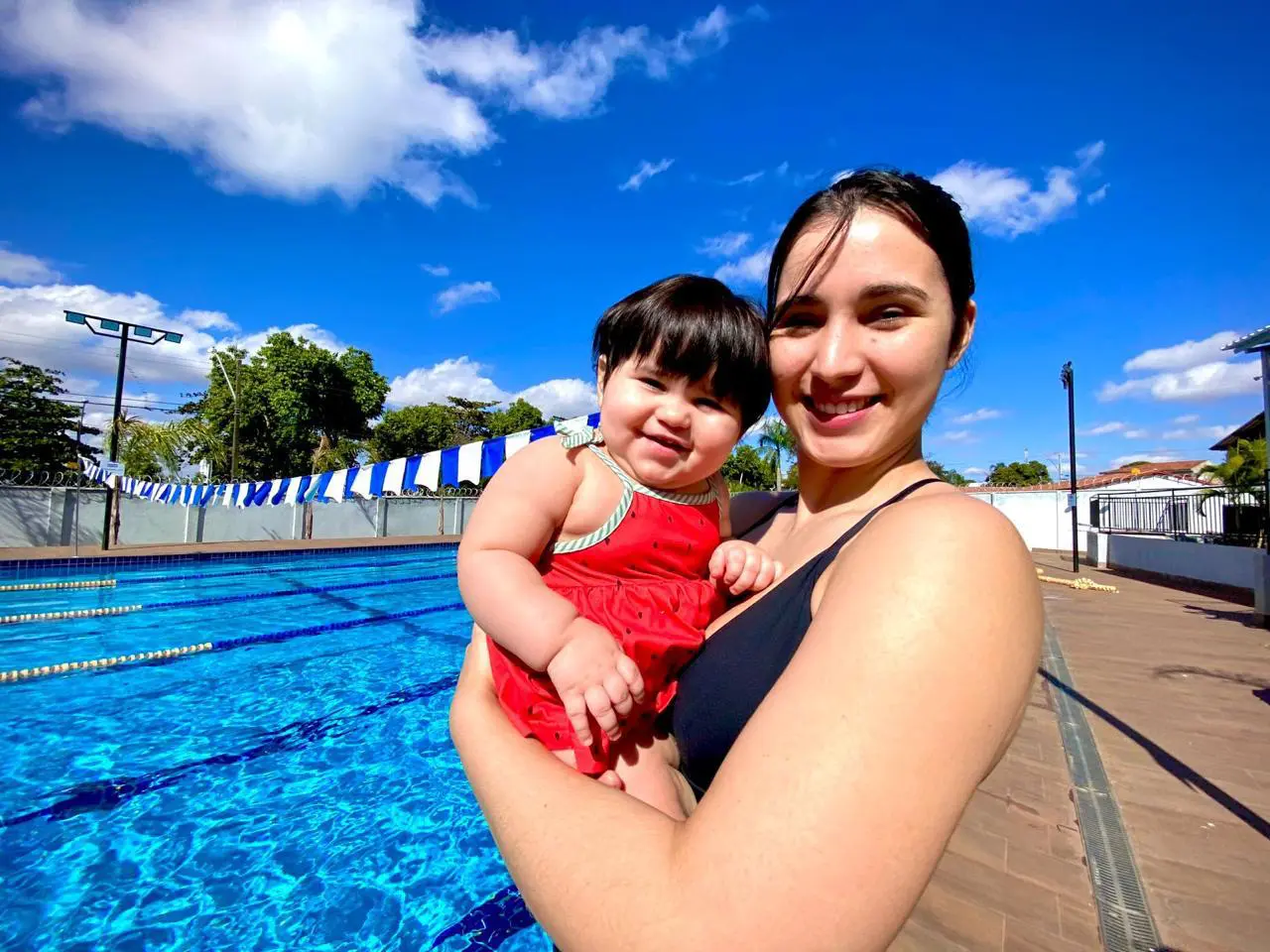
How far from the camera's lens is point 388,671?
7.84 metres

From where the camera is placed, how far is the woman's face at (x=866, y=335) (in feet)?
3.82

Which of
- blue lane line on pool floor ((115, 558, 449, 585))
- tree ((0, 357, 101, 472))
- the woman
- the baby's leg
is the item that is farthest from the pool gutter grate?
tree ((0, 357, 101, 472))

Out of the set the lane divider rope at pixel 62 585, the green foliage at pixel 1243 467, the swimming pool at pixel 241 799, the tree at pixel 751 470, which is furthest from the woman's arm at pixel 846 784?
the tree at pixel 751 470

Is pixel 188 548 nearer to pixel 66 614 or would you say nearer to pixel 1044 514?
pixel 66 614

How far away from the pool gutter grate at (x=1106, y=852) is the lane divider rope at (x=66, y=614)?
1246cm

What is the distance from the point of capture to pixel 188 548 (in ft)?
57.3

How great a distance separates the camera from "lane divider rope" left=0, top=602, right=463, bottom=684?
23.2ft

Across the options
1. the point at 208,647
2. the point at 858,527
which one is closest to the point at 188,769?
the point at 208,647

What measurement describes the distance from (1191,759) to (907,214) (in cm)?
504

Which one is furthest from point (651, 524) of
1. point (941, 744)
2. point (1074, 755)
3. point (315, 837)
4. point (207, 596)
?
point (207, 596)

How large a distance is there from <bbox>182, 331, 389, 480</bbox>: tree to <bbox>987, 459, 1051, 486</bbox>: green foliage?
205 ft

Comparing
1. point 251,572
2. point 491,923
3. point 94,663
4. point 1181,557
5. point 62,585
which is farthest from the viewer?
point 1181,557

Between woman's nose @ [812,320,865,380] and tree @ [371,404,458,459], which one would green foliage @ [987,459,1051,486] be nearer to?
Result: tree @ [371,404,458,459]

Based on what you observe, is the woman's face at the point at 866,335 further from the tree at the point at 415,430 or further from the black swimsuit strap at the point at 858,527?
the tree at the point at 415,430
